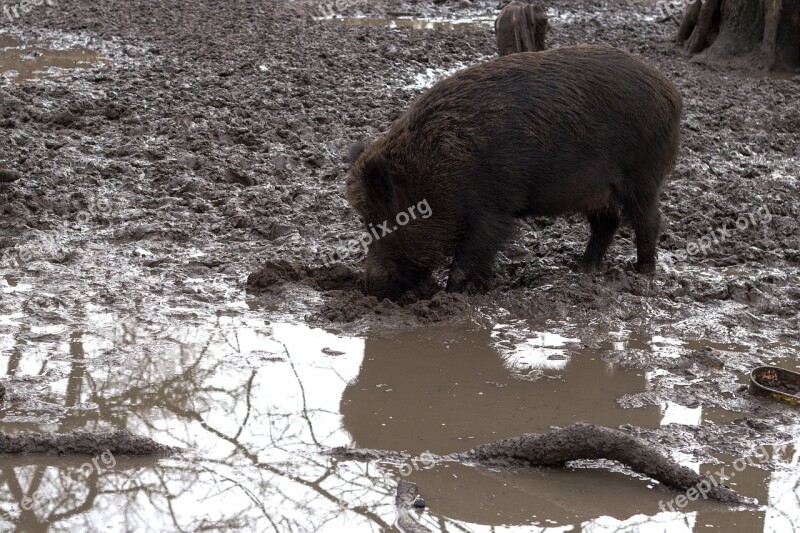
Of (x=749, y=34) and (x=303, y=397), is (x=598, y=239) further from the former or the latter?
(x=749, y=34)

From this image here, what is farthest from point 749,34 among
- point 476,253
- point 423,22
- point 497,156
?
point 476,253

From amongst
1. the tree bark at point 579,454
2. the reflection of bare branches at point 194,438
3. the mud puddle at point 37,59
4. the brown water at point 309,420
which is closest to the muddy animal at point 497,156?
the brown water at point 309,420

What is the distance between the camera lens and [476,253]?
6242 mm

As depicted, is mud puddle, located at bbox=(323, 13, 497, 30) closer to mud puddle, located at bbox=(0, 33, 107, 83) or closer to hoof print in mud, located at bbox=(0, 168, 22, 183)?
mud puddle, located at bbox=(0, 33, 107, 83)

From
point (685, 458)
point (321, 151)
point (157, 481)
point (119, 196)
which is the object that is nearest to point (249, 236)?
point (119, 196)

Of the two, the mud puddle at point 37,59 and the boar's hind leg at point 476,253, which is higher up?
the mud puddle at point 37,59

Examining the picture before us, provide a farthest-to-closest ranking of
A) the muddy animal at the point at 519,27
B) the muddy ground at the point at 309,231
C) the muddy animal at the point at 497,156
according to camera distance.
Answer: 1. the muddy animal at the point at 519,27
2. the muddy animal at the point at 497,156
3. the muddy ground at the point at 309,231

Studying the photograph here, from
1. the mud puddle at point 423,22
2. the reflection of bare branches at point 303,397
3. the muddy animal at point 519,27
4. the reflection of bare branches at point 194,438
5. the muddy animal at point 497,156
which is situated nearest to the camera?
the reflection of bare branches at point 194,438

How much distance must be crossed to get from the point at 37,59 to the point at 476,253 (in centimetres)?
872

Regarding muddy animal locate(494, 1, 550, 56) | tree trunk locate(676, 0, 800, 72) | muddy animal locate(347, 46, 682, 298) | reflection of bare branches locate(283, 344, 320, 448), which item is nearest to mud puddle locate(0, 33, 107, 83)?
muddy animal locate(494, 1, 550, 56)

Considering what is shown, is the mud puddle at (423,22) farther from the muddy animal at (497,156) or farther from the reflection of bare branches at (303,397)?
the reflection of bare branches at (303,397)

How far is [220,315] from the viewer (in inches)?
235

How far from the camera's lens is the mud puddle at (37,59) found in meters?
11.8

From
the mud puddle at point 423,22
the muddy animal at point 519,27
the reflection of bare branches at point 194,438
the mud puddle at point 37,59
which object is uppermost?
the muddy animal at point 519,27
